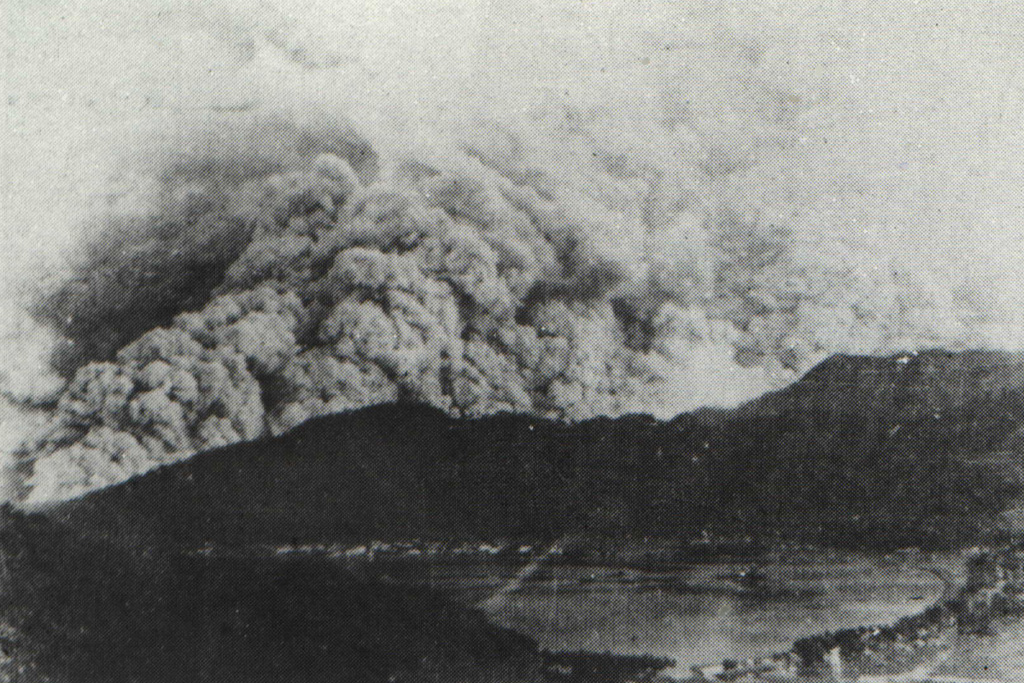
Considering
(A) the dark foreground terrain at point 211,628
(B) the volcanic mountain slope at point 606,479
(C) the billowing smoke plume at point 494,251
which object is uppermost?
(C) the billowing smoke plume at point 494,251

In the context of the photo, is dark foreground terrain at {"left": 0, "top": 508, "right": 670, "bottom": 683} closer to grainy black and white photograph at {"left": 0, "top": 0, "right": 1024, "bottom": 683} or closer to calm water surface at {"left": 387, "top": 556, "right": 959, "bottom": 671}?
grainy black and white photograph at {"left": 0, "top": 0, "right": 1024, "bottom": 683}

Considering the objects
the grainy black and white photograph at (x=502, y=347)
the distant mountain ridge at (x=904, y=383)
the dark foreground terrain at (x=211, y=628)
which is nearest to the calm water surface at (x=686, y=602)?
the grainy black and white photograph at (x=502, y=347)

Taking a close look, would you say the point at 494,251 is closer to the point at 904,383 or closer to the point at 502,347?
the point at 502,347

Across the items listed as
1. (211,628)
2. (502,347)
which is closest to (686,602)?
(502,347)

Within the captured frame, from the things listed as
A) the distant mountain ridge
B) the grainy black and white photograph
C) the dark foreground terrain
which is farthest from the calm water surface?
the distant mountain ridge

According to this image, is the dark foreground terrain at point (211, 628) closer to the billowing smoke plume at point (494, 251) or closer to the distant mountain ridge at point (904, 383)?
the billowing smoke plume at point (494, 251)

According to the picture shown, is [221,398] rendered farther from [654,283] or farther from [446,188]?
[654,283]
